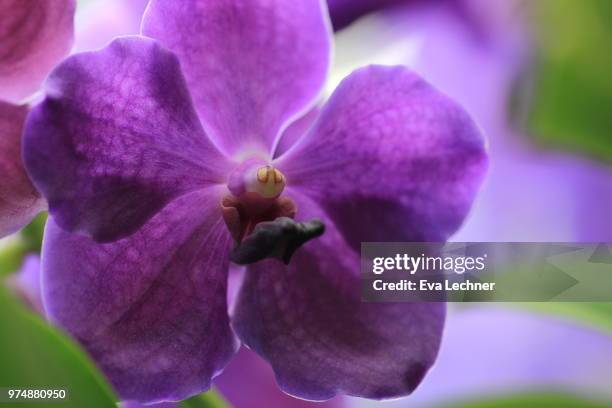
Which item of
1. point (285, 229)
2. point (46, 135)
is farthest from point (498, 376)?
point (46, 135)

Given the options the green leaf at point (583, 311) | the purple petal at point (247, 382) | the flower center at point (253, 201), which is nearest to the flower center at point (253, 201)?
the flower center at point (253, 201)

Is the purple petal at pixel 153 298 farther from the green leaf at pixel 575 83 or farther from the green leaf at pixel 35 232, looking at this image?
the green leaf at pixel 575 83

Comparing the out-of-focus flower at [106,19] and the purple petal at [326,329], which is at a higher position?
the out-of-focus flower at [106,19]

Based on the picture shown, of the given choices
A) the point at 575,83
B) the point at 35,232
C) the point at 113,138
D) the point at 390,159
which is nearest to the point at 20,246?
the point at 35,232

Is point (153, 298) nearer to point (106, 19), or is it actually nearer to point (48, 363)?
point (48, 363)

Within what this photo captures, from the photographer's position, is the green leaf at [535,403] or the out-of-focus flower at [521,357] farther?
the out-of-focus flower at [521,357]

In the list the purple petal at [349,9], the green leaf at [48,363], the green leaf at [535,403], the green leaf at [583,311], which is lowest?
the green leaf at [583,311]

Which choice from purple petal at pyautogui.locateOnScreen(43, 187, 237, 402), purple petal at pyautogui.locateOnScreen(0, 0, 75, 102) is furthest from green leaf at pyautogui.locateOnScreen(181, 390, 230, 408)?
purple petal at pyautogui.locateOnScreen(0, 0, 75, 102)
